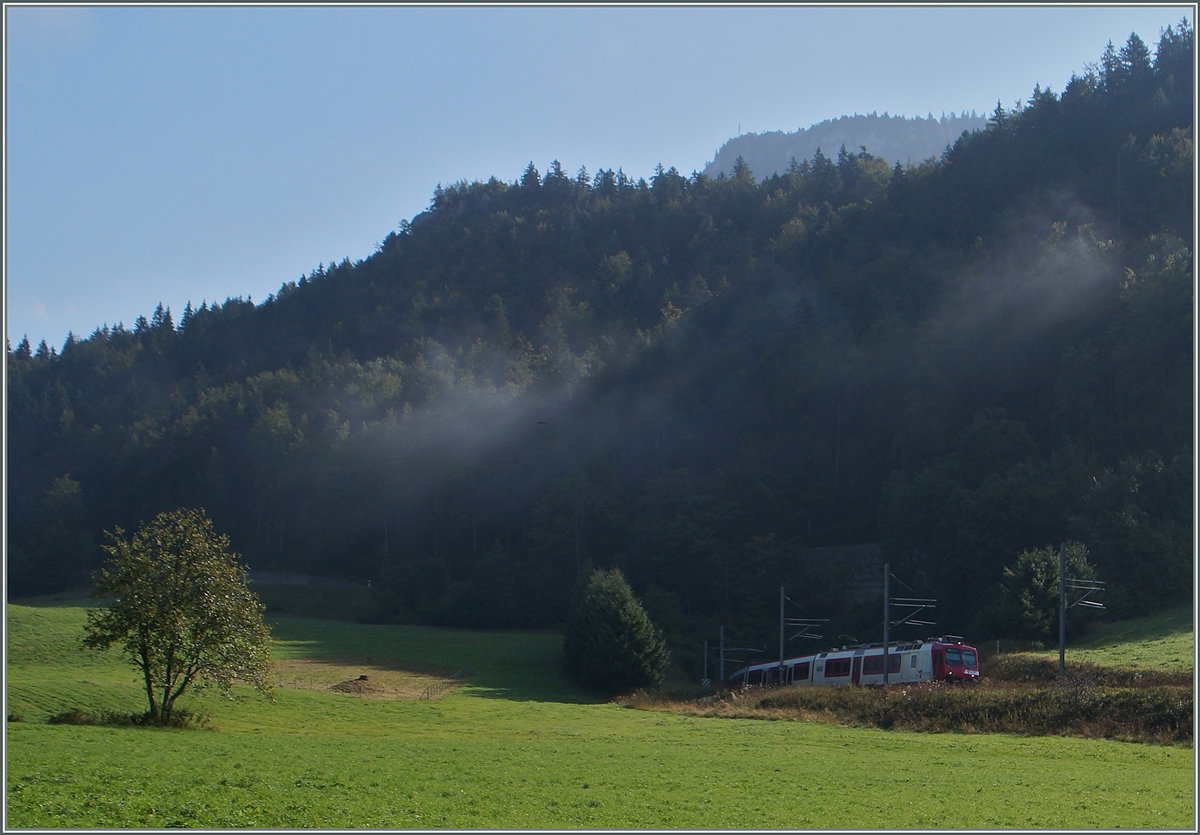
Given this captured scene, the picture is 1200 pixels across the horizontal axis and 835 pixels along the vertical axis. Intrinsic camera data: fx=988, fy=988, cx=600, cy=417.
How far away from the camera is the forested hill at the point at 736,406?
7625cm

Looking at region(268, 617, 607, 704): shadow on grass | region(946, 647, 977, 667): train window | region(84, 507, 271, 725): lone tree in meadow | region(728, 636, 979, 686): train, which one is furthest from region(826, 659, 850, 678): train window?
region(84, 507, 271, 725): lone tree in meadow

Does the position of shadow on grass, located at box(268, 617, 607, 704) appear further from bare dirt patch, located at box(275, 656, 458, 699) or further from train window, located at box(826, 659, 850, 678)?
train window, located at box(826, 659, 850, 678)

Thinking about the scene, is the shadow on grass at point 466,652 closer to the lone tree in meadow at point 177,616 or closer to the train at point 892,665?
the train at point 892,665

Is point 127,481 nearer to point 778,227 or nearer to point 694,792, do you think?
point 778,227

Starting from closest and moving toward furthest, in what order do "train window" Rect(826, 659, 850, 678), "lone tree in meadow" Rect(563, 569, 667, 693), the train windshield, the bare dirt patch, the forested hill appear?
the train windshield → "train window" Rect(826, 659, 850, 678) → the bare dirt patch → "lone tree in meadow" Rect(563, 569, 667, 693) → the forested hill

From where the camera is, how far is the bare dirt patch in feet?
158

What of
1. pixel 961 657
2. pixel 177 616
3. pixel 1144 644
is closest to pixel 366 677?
pixel 177 616

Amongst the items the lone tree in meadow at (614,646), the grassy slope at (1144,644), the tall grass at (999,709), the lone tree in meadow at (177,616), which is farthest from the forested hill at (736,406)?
the lone tree in meadow at (177,616)

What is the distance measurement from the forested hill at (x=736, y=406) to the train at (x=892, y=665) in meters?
16.6

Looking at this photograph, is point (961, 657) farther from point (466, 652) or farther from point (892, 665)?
point (466, 652)

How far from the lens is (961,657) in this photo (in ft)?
142

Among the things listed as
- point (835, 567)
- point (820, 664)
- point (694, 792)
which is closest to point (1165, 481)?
point (835, 567)

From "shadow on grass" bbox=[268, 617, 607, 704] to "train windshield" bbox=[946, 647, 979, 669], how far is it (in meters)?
18.2

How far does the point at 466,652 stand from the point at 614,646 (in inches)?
494
